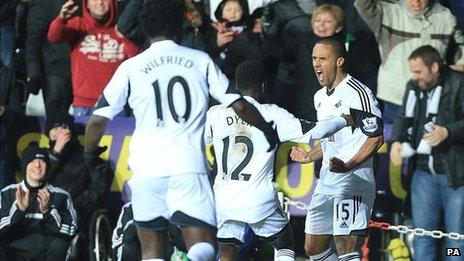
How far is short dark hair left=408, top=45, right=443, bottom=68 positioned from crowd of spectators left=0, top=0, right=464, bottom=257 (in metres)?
0.46

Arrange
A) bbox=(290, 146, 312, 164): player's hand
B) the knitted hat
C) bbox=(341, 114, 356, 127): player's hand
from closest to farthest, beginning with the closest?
bbox=(290, 146, 312, 164): player's hand → bbox=(341, 114, 356, 127): player's hand → the knitted hat

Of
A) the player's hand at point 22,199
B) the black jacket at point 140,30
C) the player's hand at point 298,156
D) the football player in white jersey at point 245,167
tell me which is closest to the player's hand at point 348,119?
the football player in white jersey at point 245,167

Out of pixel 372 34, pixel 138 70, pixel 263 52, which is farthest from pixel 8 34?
pixel 138 70

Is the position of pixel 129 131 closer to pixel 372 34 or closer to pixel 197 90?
pixel 372 34

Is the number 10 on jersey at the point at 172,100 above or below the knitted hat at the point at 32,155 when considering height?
above

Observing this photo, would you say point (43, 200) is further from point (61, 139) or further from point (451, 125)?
point (451, 125)

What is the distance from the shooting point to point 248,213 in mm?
11180

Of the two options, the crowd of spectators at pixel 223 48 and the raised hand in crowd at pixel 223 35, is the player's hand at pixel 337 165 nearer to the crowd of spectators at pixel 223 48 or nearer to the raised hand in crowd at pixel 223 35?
the crowd of spectators at pixel 223 48

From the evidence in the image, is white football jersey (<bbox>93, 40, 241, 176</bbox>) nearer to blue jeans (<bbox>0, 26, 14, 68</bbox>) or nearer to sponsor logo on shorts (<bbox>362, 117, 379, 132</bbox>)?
sponsor logo on shorts (<bbox>362, 117, 379, 132</bbox>)

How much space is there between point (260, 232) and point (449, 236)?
180 centimetres

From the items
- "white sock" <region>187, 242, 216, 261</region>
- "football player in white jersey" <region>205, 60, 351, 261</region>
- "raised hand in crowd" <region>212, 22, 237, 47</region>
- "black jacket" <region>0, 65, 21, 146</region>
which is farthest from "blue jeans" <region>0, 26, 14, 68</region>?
"white sock" <region>187, 242, 216, 261</region>

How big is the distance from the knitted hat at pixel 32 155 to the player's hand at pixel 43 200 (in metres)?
0.28

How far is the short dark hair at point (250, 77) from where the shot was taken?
1109 cm

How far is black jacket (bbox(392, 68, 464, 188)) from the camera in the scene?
12781 millimetres
